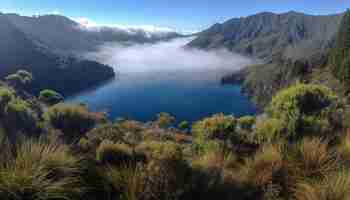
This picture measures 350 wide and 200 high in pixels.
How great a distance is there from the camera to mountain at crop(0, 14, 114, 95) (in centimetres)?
10144

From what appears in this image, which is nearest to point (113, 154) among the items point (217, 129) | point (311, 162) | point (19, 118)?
point (311, 162)

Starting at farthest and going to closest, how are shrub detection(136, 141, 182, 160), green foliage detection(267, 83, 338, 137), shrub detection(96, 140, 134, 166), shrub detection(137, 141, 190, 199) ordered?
green foliage detection(267, 83, 338, 137) < shrub detection(96, 140, 134, 166) < shrub detection(136, 141, 182, 160) < shrub detection(137, 141, 190, 199)

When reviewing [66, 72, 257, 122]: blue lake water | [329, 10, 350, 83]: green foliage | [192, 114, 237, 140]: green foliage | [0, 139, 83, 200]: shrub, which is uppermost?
[329, 10, 350, 83]: green foliage

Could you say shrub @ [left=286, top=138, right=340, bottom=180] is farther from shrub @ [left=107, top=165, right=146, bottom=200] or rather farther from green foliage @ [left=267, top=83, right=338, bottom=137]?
green foliage @ [left=267, top=83, right=338, bottom=137]

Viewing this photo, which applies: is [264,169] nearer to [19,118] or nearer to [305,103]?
[305,103]

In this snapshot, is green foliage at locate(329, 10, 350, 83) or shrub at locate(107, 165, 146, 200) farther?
green foliage at locate(329, 10, 350, 83)

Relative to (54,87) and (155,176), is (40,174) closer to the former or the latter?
(155,176)

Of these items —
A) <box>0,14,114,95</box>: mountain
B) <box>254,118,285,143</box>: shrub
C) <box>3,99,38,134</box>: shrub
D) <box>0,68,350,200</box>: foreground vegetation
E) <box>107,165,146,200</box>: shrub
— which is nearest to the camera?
<box>0,68,350,200</box>: foreground vegetation

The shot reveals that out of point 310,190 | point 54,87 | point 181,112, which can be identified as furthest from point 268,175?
point 54,87

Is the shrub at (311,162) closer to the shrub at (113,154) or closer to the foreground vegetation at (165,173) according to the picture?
the foreground vegetation at (165,173)

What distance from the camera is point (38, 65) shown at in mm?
109938

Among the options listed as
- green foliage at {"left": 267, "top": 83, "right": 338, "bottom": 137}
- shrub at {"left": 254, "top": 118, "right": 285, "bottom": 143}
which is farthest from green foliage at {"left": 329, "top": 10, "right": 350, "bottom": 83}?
shrub at {"left": 254, "top": 118, "right": 285, "bottom": 143}

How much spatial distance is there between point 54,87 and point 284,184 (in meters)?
119

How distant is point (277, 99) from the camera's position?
1034 cm
